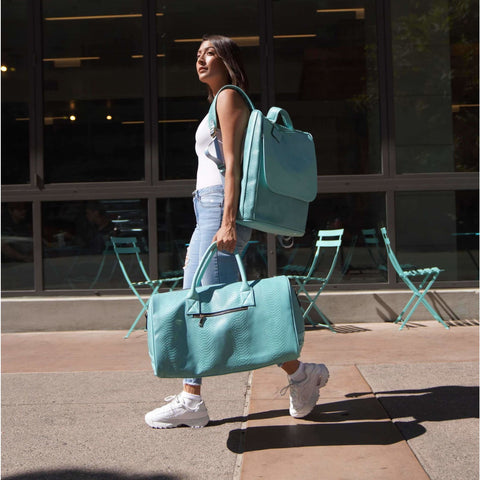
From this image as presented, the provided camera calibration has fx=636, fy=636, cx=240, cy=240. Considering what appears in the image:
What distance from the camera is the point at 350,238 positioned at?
654 cm

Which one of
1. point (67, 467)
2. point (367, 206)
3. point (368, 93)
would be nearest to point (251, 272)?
point (367, 206)

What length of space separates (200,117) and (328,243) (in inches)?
75.9

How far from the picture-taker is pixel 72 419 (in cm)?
338

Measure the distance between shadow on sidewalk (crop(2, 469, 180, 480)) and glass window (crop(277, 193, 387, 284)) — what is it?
4.07m

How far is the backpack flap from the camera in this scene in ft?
9.09

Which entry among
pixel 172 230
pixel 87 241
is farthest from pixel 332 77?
pixel 87 241

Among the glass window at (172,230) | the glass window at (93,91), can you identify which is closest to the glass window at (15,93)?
the glass window at (93,91)

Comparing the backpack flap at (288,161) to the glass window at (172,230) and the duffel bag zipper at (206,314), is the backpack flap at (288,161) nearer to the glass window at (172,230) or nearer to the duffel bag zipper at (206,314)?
the duffel bag zipper at (206,314)

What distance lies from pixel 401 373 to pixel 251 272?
2.65m

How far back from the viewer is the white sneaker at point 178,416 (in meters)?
3.12

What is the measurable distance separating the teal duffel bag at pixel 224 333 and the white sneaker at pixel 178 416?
505 mm

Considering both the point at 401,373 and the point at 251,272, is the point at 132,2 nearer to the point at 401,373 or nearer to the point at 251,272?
the point at 251,272

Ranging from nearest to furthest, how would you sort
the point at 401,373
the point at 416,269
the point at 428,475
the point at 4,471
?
the point at 428,475 < the point at 4,471 < the point at 401,373 < the point at 416,269

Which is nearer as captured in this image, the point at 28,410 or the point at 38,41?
the point at 28,410
